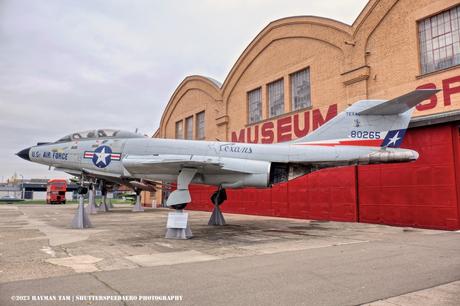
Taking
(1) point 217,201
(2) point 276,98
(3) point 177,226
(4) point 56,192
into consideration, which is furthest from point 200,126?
(4) point 56,192

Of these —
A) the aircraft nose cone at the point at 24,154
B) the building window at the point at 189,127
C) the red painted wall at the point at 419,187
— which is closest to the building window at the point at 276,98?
the red painted wall at the point at 419,187

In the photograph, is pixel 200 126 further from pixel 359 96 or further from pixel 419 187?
pixel 419 187

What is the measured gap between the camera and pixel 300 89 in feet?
66.5

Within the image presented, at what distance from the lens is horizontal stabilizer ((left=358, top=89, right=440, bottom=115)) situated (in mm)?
9688

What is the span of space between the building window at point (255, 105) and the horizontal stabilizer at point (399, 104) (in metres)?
12.1

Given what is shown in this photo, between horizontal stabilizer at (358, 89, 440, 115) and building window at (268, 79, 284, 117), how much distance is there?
1014 centimetres

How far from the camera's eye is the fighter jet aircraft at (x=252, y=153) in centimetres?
1128

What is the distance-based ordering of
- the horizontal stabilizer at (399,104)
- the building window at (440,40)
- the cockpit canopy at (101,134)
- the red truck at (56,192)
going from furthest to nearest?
the red truck at (56,192) < the building window at (440,40) < the cockpit canopy at (101,134) < the horizontal stabilizer at (399,104)

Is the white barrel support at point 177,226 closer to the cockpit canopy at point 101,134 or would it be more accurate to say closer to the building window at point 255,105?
the cockpit canopy at point 101,134

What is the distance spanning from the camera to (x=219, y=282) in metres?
5.20

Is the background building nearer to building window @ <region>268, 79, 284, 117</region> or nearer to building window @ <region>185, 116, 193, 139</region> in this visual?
building window @ <region>268, 79, 284, 117</region>

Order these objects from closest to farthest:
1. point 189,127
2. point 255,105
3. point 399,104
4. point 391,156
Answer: point 399,104 < point 391,156 < point 255,105 < point 189,127

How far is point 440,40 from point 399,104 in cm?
587

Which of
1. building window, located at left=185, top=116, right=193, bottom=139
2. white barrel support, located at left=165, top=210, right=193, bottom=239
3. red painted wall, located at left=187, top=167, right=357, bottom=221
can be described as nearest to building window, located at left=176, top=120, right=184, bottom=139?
building window, located at left=185, top=116, right=193, bottom=139
